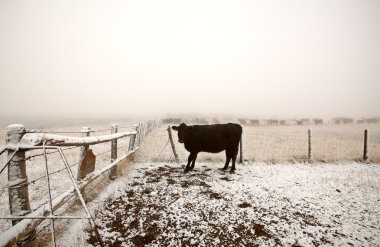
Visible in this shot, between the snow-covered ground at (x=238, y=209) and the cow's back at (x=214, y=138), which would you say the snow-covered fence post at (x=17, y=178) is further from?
the cow's back at (x=214, y=138)

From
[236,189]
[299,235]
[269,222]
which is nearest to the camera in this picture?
[299,235]

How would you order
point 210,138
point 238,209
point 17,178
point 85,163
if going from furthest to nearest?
1. point 210,138
2. point 238,209
3. point 85,163
4. point 17,178

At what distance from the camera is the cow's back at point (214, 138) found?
850 centimetres

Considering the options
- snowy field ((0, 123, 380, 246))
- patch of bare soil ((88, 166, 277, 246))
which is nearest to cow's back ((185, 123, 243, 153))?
snowy field ((0, 123, 380, 246))

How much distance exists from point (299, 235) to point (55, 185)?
648 cm

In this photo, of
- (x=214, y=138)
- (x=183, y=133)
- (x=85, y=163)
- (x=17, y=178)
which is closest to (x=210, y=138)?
(x=214, y=138)

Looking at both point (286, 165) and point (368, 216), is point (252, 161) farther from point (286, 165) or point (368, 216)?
point (368, 216)

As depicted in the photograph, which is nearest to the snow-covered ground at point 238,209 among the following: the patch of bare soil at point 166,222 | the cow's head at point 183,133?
the patch of bare soil at point 166,222

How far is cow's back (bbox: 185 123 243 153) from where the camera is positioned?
8500 mm

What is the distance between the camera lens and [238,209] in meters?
5.21

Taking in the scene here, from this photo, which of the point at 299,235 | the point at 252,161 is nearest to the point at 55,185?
the point at 299,235

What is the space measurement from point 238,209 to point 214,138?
358cm

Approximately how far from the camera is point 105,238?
397 cm

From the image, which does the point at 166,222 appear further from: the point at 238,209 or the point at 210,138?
the point at 210,138
